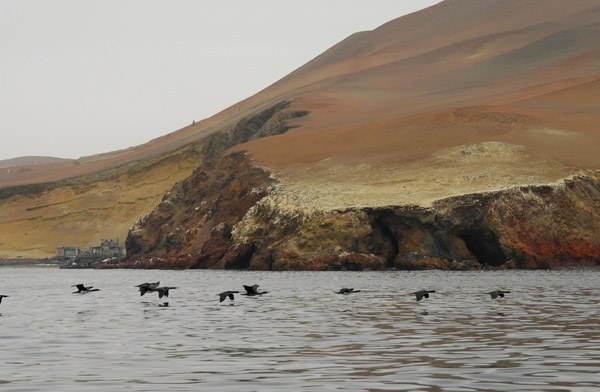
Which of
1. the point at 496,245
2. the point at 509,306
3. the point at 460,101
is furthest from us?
the point at 460,101

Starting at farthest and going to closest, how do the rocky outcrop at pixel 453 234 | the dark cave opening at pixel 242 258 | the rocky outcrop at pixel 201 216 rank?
the rocky outcrop at pixel 201 216 → the dark cave opening at pixel 242 258 → the rocky outcrop at pixel 453 234

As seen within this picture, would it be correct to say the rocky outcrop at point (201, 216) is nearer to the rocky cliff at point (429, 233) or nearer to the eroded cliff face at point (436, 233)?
the rocky cliff at point (429, 233)

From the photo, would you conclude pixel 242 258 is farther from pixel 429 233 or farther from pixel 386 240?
pixel 429 233

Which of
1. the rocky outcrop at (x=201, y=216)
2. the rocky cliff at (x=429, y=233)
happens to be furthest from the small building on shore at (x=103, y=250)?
the rocky cliff at (x=429, y=233)

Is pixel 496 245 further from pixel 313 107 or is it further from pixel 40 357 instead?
pixel 313 107

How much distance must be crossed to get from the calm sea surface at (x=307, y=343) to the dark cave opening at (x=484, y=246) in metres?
36.1

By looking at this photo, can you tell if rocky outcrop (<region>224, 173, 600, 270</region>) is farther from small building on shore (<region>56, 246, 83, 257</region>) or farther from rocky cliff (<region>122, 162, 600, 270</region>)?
small building on shore (<region>56, 246, 83, 257</region>)

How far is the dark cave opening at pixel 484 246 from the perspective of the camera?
80.0 metres

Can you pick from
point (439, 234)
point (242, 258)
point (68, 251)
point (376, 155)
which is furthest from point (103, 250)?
point (439, 234)

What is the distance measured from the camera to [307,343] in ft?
78.4

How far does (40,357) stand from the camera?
21.7 meters

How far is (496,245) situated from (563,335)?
56304 millimetres

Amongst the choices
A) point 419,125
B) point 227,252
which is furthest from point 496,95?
point 227,252

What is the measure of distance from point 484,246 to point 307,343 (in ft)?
197
